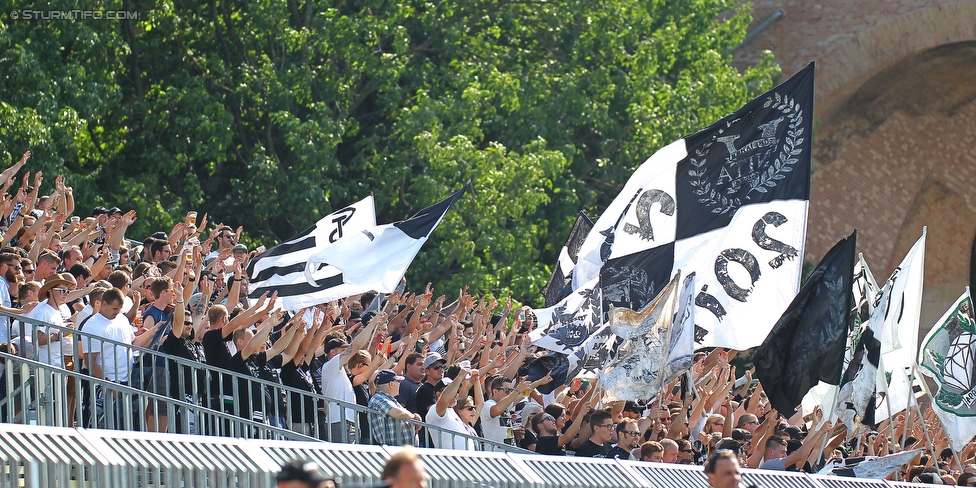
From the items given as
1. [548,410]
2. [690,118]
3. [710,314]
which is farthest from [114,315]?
[690,118]

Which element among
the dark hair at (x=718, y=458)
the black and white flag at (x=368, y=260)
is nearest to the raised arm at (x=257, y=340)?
the black and white flag at (x=368, y=260)

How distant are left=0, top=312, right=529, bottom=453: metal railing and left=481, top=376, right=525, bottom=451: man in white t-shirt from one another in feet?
2.49

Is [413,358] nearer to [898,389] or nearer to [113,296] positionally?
[113,296]

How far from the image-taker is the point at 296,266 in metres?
13.7

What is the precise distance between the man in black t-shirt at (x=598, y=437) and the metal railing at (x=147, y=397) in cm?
89

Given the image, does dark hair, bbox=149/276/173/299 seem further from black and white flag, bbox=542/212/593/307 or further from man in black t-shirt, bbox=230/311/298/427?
black and white flag, bbox=542/212/593/307

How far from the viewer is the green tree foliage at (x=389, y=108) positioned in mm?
21812

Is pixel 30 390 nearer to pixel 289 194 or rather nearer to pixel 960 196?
pixel 289 194

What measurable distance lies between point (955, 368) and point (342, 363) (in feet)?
22.9

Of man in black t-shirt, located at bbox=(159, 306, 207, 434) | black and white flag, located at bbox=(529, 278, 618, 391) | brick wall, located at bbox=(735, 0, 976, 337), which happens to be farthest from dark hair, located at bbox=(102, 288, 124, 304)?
brick wall, located at bbox=(735, 0, 976, 337)

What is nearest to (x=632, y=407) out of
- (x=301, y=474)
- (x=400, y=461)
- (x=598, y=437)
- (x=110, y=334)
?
(x=598, y=437)

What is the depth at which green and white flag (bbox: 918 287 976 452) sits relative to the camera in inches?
572

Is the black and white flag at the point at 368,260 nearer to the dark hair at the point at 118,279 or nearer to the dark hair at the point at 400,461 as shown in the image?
the dark hair at the point at 118,279

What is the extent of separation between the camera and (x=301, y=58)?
2350 centimetres
